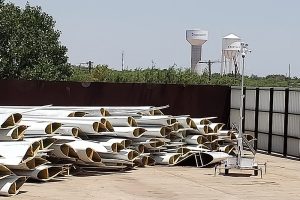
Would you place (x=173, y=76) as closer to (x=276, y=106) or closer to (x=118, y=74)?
(x=118, y=74)

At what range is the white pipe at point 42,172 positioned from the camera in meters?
13.8

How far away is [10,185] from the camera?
12453 mm

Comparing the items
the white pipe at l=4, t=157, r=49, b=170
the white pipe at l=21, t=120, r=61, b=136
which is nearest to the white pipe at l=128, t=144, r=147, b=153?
the white pipe at l=21, t=120, r=61, b=136

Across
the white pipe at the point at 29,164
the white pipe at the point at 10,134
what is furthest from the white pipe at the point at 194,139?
the white pipe at the point at 10,134

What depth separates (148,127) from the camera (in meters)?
18.4

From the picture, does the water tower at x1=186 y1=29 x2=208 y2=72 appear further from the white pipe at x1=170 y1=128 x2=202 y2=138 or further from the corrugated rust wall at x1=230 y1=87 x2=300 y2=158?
the white pipe at x1=170 y1=128 x2=202 y2=138

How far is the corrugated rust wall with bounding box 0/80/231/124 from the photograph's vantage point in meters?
22.2

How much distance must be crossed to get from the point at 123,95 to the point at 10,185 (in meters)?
11.5

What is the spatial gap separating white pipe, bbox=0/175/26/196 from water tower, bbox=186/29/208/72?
51.4m

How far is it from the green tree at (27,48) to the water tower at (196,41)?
90.3 ft

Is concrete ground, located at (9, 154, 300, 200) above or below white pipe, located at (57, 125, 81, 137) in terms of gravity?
below

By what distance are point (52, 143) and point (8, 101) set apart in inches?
296

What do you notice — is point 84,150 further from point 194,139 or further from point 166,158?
point 194,139

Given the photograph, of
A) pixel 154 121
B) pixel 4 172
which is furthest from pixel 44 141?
pixel 154 121
